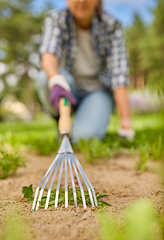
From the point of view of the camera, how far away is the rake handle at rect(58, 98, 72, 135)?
1118mm

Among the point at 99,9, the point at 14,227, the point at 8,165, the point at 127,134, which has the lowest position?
the point at 14,227

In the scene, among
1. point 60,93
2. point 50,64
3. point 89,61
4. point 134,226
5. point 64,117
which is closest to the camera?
point 134,226

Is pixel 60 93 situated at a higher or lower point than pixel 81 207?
higher

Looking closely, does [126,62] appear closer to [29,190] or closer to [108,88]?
[108,88]

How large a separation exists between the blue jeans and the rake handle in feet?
2.56

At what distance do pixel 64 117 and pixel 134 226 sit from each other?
2.63ft

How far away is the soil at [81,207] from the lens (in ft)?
2.08

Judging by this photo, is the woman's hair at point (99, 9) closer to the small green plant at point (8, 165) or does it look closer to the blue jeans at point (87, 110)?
the blue jeans at point (87, 110)

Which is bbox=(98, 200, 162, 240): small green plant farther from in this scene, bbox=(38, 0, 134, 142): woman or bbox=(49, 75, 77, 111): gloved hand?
bbox=(38, 0, 134, 142): woman

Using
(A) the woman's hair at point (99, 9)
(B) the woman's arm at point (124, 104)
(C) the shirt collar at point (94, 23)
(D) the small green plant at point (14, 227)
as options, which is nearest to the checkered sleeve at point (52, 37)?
(C) the shirt collar at point (94, 23)

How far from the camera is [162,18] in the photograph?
614 inches

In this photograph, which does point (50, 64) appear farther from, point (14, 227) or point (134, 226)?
point (134, 226)

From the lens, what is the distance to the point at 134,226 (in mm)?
434

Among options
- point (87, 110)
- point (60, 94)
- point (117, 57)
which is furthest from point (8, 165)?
point (117, 57)
